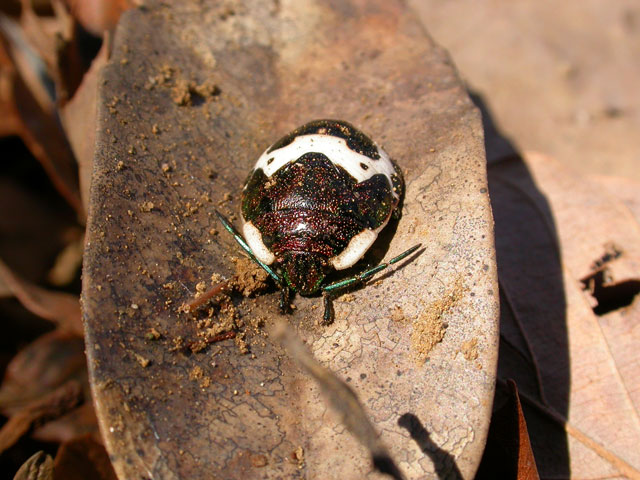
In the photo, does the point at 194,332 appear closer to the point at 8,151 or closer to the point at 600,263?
the point at 600,263

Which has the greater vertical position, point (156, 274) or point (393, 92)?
point (393, 92)

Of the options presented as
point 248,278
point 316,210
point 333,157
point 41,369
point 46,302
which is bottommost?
point 41,369

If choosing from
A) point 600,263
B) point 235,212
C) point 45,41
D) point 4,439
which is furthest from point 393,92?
point 4,439

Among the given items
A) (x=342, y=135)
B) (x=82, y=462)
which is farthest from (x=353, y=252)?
(x=82, y=462)

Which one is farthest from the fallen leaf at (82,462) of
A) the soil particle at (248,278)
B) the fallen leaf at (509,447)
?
the fallen leaf at (509,447)

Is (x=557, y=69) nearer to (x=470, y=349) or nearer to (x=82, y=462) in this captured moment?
(x=470, y=349)

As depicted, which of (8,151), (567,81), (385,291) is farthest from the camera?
(567,81)
